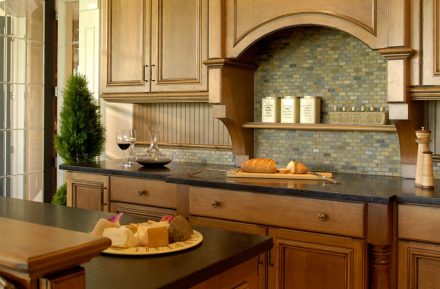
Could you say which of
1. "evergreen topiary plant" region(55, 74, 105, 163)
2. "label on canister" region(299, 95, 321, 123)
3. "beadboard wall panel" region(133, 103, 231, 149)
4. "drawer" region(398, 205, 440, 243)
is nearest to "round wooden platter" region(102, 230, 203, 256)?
"drawer" region(398, 205, 440, 243)

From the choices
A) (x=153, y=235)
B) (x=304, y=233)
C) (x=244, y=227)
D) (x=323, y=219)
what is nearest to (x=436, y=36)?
(x=323, y=219)

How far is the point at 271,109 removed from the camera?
129 inches

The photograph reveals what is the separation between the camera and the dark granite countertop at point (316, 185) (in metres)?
2.30

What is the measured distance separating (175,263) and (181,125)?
258cm

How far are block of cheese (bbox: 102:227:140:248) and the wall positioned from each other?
2000mm

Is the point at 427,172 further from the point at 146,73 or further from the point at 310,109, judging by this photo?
the point at 146,73

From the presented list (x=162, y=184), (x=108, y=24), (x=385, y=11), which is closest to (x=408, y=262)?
(x=385, y=11)

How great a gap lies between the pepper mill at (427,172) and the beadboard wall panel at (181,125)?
4.63 ft

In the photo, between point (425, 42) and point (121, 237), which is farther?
point (425, 42)

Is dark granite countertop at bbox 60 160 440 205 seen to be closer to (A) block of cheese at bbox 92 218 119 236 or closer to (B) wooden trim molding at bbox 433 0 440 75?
(B) wooden trim molding at bbox 433 0 440 75

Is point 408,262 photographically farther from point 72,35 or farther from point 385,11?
point 72,35

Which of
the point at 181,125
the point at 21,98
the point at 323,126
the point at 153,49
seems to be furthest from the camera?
the point at 21,98

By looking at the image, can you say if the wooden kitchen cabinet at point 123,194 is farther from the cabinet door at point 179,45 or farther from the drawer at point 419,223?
the drawer at point 419,223

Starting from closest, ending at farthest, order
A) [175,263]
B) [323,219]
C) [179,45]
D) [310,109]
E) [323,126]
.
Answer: [175,263] → [323,219] → [323,126] → [310,109] → [179,45]
